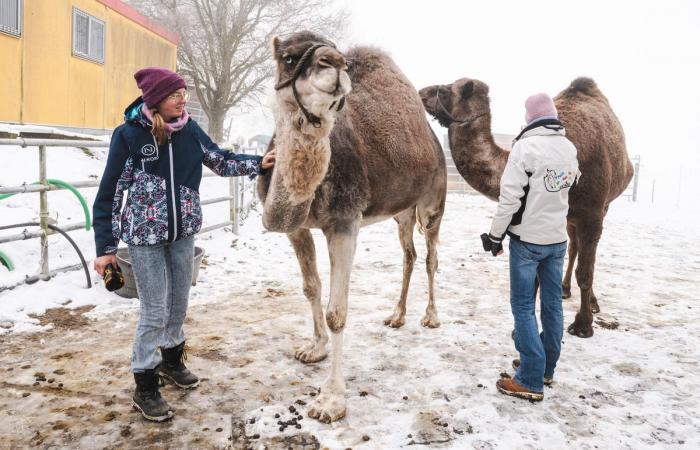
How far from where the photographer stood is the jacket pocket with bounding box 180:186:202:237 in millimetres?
3012

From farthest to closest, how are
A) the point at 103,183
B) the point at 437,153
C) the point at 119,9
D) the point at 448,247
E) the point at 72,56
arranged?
the point at 119,9, the point at 72,56, the point at 448,247, the point at 437,153, the point at 103,183

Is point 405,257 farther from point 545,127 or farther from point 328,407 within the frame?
point 328,407

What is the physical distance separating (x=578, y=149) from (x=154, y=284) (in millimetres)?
3783

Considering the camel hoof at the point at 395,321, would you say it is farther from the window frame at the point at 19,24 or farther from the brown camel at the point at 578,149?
the window frame at the point at 19,24

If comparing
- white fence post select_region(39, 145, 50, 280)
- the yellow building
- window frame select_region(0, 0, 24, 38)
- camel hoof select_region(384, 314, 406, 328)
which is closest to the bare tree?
the yellow building

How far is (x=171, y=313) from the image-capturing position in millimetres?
3312

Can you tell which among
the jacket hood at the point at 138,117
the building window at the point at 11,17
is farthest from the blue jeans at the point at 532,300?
the building window at the point at 11,17

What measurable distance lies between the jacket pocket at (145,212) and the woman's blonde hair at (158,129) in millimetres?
223

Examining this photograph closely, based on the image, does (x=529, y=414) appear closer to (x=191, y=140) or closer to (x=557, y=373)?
(x=557, y=373)

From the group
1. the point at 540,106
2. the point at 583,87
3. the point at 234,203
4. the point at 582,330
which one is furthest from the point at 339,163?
the point at 234,203

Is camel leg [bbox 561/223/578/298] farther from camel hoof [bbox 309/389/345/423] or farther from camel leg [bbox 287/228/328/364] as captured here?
camel hoof [bbox 309/389/345/423]

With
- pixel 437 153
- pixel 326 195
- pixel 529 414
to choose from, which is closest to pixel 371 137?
pixel 326 195

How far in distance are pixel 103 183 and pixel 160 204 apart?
12.8 inches

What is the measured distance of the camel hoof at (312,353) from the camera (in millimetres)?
3891
